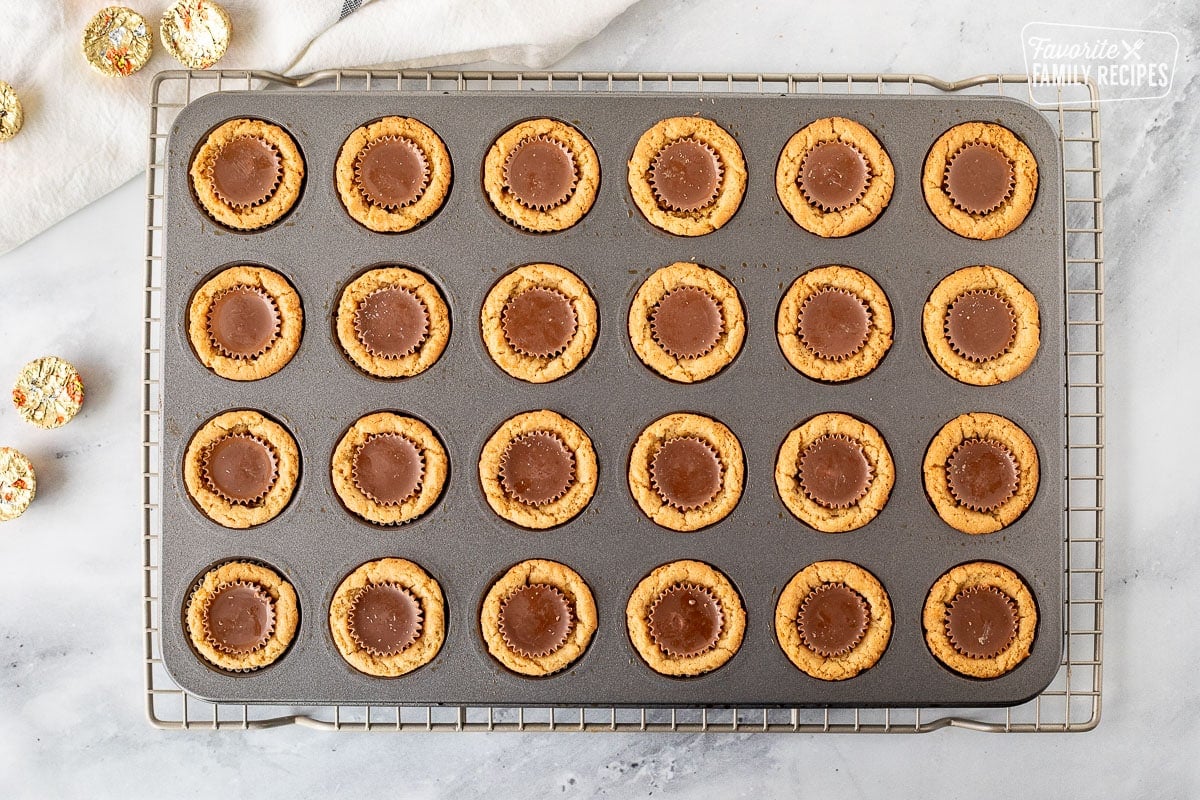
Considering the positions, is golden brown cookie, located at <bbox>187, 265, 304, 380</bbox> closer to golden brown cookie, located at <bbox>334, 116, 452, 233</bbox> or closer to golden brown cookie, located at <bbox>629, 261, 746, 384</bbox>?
golden brown cookie, located at <bbox>334, 116, 452, 233</bbox>

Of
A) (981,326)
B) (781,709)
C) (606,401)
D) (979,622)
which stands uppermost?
(981,326)

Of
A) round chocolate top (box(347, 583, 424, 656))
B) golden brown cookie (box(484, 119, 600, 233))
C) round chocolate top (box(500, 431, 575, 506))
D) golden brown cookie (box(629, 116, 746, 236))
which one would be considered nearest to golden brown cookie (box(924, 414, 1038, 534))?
golden brown cookie (box(629, 116, 746, 236))

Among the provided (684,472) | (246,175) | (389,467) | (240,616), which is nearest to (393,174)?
(246,175)

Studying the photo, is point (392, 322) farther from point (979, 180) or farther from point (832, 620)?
point (979, 180)

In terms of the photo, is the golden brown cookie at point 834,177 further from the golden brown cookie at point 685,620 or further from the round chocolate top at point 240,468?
the round chocolate top at point 240,468

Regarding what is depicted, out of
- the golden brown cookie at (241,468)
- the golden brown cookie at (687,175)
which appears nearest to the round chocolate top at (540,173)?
the golden brown cookie at (687,175)

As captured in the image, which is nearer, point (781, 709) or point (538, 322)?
point (538, 322)
